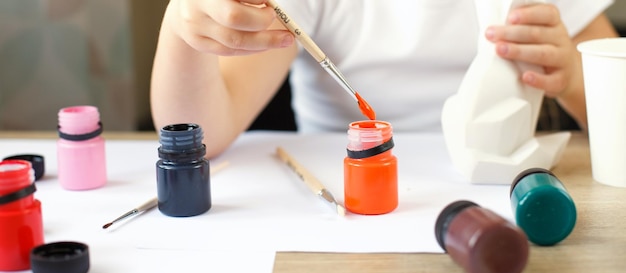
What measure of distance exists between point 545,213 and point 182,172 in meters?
0.32

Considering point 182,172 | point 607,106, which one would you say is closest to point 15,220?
point 182,172

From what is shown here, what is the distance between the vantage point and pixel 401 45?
1080 mm

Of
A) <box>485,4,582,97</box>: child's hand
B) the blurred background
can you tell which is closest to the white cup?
<box>485,4,582,97</box>: child's hand

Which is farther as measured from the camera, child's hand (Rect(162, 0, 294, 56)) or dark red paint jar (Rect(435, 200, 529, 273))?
child's hand (Rect(162, 0, 294, 56))

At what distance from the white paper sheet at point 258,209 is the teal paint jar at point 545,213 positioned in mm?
75

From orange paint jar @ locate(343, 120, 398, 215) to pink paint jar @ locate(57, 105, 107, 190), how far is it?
28 centimetres

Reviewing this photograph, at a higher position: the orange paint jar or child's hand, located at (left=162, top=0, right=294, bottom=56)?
child's hand, located at (left=162, top=0, right=294, bottom=56)

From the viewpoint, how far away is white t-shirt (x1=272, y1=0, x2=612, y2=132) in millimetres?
1066

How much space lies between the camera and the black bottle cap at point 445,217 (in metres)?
0.60

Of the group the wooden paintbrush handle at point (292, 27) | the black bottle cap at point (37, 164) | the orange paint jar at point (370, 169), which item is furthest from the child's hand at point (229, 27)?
the black bottle cap at point (37, 164)

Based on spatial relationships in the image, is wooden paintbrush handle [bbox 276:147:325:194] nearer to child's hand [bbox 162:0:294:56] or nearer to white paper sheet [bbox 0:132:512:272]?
white paper sheet [bbox 0:132:512:272]

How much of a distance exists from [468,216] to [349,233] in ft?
0.43

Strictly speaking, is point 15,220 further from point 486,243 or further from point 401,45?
point 401,45

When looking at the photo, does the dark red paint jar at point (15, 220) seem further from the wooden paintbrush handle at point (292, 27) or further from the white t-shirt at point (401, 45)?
the white t-shirt at point (401, 45)
